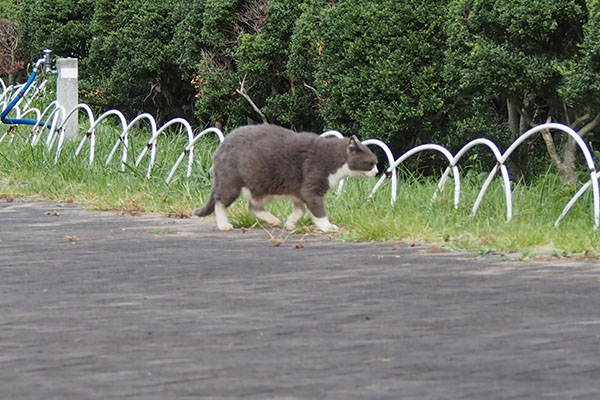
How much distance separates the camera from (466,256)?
8867 mm

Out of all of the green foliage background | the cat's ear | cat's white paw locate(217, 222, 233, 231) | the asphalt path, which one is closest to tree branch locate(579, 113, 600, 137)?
the green foliage background

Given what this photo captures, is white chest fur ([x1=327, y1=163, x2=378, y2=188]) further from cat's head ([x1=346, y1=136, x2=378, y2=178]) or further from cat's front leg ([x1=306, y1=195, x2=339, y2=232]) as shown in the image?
cat's front leg ([x1=306, y1=195, x2=339, y2=232])

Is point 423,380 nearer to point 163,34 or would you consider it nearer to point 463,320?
point 463,320

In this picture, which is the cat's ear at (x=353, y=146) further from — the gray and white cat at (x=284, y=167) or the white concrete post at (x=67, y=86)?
the white concrete post at (x=67, y=86)

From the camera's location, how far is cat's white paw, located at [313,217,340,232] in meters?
10.1

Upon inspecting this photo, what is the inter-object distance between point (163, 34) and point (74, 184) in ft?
25.3

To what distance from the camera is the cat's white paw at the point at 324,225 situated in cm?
1013

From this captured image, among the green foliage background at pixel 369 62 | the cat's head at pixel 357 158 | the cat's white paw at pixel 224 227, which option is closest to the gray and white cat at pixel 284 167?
the cat's head at pixel 357 158

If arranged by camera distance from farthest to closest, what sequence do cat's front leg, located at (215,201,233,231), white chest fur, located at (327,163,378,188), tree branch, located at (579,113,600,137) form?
tree branch, located at (579,113,600,137) → cat's front leg, located at (215,201,233,231) → white chest fur, located at (327,163,378,188)

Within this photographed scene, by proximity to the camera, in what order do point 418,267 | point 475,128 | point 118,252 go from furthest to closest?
point 475,128 → point 118,252 → point 418,267

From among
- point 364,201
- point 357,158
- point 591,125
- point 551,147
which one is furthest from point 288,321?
point 591,125

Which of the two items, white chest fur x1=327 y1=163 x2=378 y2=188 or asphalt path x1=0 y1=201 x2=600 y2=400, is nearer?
asphalt path x1=0 y1=201 x2=600 y2=400

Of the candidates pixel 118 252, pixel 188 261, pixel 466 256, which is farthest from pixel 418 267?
pixel 118 252

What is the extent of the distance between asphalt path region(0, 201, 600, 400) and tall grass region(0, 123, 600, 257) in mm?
395
